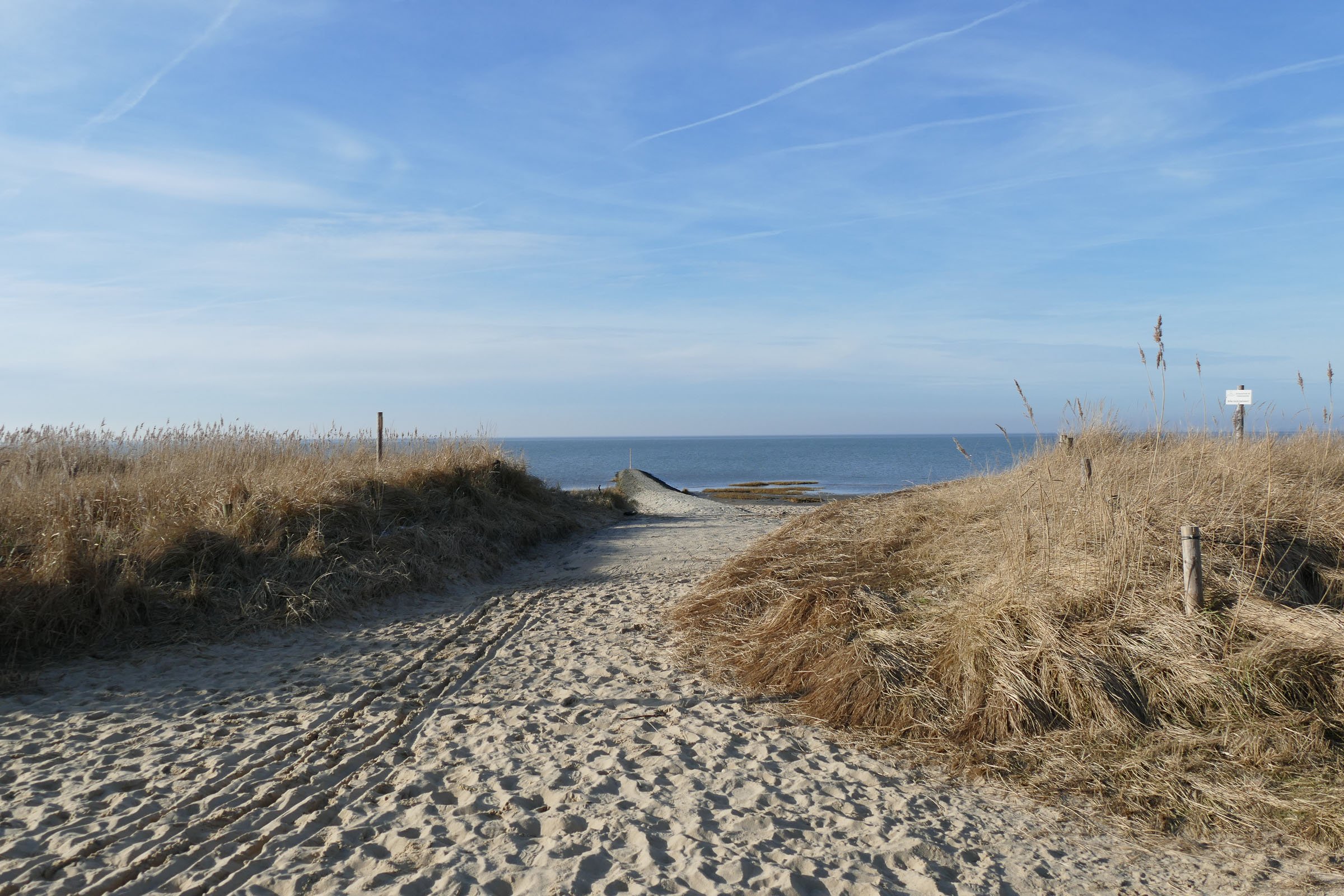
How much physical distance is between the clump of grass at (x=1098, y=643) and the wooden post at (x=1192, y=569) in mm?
91

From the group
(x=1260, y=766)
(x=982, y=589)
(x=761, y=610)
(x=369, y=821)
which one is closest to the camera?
(x=369, y=821)

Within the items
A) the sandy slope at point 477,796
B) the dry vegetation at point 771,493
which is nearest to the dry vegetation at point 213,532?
the sandy slope at point 477,796

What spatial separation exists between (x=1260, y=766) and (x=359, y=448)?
447 inches

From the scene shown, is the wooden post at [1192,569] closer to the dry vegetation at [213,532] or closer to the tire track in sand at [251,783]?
the tire track in sand at [251,783]

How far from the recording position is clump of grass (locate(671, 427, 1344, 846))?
150 inches

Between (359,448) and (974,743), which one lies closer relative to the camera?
(974,743)

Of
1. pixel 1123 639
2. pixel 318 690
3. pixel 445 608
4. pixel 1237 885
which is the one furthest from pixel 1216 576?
pixel 445 608

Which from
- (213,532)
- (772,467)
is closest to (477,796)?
(213,532)

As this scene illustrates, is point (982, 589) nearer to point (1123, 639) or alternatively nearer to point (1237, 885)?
point (1123, 639)

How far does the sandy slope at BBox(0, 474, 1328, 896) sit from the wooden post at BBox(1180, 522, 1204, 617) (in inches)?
66.5

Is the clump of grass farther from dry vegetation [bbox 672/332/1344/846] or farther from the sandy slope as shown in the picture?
the sandy slope

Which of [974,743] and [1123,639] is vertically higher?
[1123,639]

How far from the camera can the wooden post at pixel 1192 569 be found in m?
4.48

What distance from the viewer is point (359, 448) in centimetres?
1205
